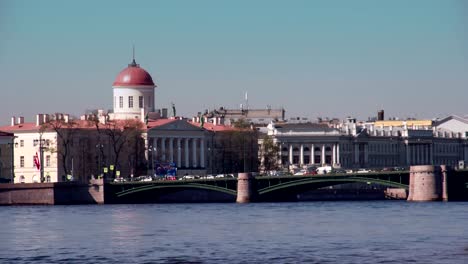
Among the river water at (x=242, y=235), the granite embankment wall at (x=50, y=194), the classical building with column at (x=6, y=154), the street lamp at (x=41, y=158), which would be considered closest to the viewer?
the river water at (x=242, y=235)

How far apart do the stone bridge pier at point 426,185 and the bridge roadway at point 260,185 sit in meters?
0.82

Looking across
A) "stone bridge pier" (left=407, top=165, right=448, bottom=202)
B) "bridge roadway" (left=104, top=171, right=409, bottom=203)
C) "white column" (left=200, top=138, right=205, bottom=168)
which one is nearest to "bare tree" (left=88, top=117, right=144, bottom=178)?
Result: "white column" (left=200, top=138, right=205, bottom=168)

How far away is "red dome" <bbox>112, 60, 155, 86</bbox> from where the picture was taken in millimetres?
182500

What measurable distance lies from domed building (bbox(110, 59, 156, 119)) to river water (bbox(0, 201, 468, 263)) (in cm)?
5847

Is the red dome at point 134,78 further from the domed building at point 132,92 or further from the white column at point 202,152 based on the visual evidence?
the white column at point 202,152

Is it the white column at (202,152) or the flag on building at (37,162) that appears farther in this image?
the white column at (202,152)

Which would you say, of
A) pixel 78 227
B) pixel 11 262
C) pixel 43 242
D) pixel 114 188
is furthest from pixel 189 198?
pixel 11 262

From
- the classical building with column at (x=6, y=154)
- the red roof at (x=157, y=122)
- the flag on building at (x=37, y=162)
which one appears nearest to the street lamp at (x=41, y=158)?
the flag on building at (x=37, y=162)

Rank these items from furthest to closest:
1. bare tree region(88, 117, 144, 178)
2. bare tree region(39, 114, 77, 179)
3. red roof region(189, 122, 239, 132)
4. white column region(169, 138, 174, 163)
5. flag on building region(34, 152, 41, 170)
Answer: red roof region(189, 122, 239, 132), white column region(169, 138, 174, 163), bare tree region(88, 117, 144, 178), flag on building region(34, 152, 41, 170), bare tree region(39, 114, 77, 179)

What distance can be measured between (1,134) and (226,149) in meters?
30.3

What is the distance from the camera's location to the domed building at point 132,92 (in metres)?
183

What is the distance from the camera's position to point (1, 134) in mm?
158500

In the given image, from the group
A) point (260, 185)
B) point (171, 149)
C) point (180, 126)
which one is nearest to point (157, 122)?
point (180, 126)

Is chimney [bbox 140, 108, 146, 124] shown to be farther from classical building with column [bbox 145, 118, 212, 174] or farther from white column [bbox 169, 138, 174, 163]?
white column [bbox 169, 138, 174, 163]
